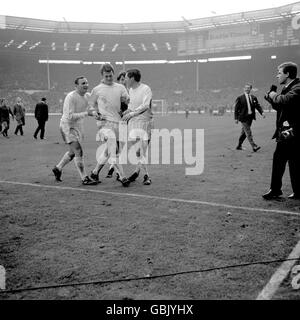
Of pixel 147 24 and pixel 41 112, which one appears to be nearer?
pixel 41 112

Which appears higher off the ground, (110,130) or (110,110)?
(110,110)

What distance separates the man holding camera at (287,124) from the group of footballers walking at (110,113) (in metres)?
2.21

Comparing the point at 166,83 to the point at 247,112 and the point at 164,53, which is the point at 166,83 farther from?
the point at 247,112

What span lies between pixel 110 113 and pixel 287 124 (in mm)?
2941

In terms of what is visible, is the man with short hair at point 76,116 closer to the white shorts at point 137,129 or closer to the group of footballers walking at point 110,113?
the group of footballers walking at point 110,113

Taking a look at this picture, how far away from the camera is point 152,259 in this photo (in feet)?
11.2

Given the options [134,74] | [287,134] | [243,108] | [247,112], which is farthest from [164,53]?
[287,134]

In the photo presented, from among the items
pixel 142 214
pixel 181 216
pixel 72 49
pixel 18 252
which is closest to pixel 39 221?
pixel 18 252

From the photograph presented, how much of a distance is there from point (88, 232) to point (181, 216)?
1230 mm

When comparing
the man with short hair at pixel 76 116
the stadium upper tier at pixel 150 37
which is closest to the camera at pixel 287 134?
the man with short hair at pixel 76 116

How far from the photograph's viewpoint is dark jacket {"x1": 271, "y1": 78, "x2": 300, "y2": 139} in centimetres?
514

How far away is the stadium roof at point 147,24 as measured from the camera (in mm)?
52219

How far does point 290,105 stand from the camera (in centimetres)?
522
